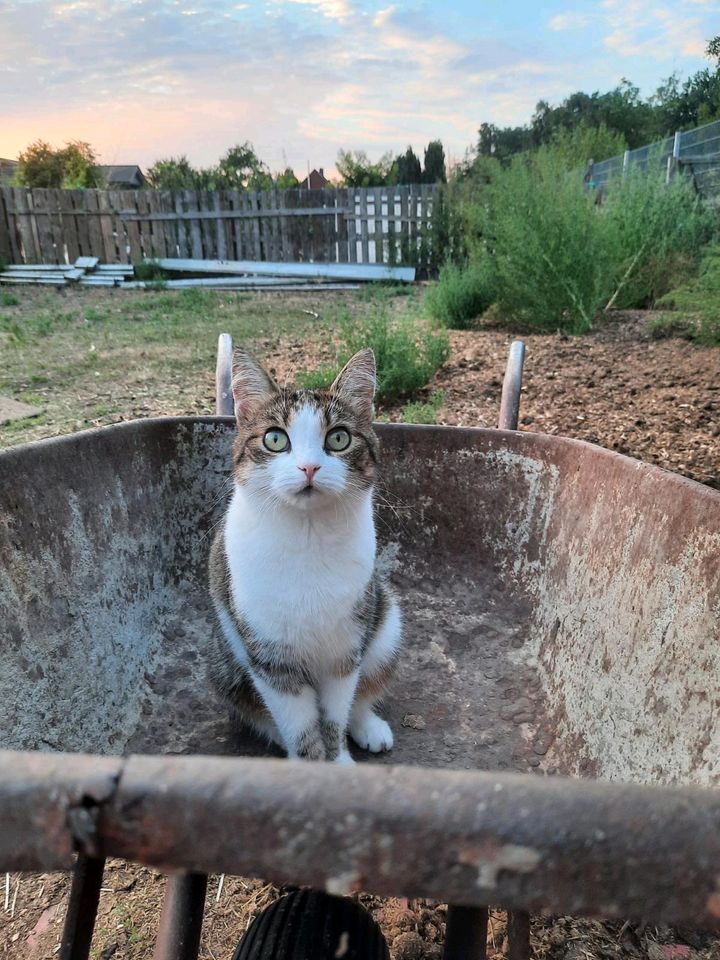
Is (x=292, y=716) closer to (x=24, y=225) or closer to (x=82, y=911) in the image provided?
(x=82, y=911)

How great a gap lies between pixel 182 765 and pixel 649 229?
20.4 ft

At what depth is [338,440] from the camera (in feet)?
4.24

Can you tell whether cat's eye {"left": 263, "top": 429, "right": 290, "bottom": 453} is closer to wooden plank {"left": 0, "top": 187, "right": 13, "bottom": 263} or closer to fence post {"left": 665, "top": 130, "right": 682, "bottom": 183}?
fence post {"left": 665, "top": 130, "right": 682, "bottom": 183}

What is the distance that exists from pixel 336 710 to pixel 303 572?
304 mm

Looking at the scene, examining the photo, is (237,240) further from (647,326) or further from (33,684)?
(33,684)

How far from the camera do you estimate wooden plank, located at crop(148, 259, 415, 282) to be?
980 cm

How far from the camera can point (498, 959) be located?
1.06 meters

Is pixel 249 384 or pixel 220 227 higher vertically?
pixel 220 227

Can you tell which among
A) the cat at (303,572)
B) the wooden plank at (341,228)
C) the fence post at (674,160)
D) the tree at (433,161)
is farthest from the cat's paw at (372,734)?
the tree at (433,161)

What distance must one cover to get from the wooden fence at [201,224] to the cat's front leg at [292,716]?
9.65 m

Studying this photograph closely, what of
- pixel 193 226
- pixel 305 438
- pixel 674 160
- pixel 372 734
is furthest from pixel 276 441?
pixel 193 226

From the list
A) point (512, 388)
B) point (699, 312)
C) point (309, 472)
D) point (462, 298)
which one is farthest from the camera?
point (462, 298)

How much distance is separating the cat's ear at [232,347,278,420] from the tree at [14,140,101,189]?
620 inches

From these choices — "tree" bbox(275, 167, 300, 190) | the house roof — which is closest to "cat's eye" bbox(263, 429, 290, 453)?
"tree" bbox(275, 167, 300, 190)
